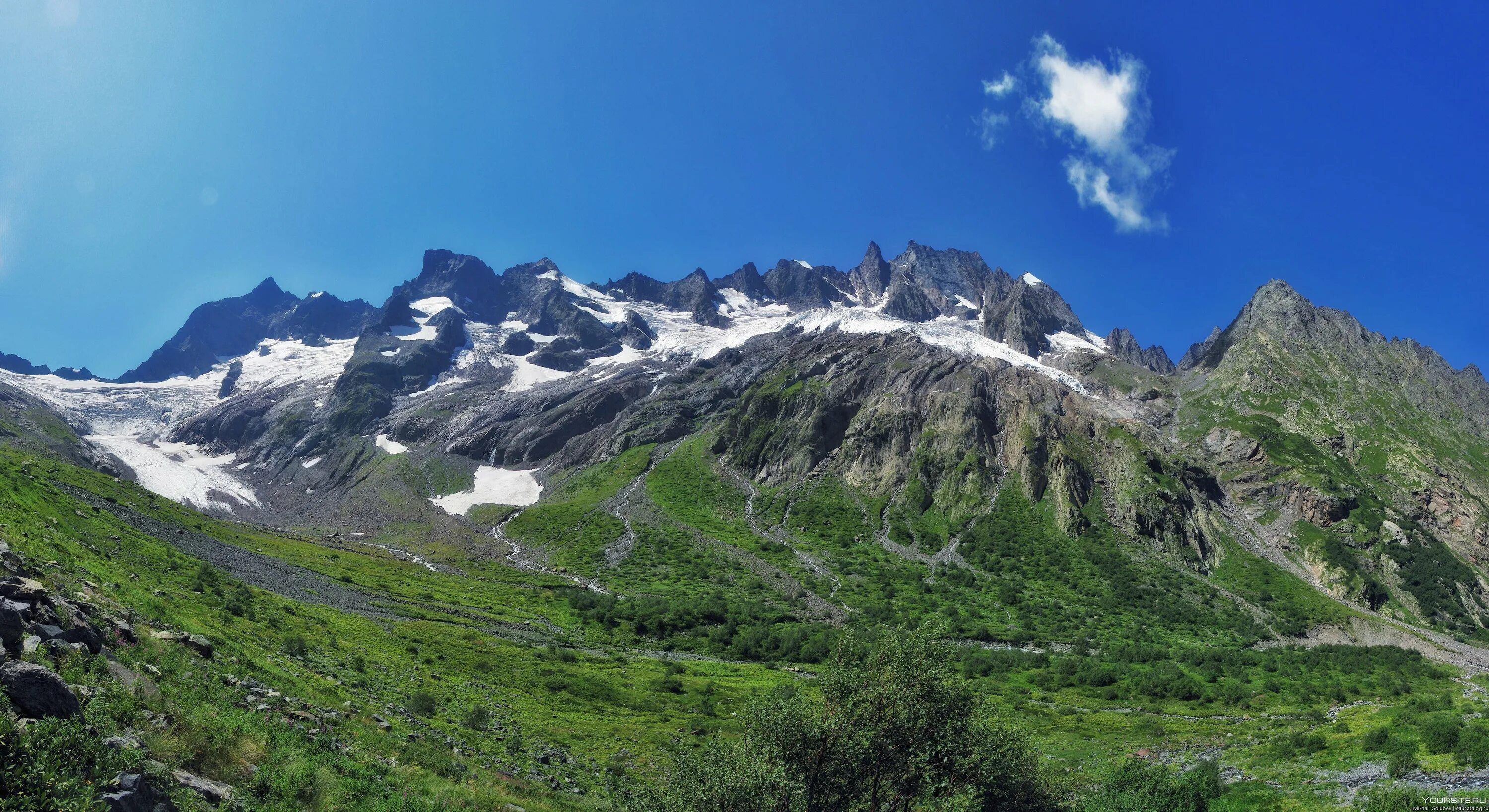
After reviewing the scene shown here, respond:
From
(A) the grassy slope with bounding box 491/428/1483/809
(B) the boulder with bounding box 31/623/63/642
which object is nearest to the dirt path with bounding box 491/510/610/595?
(A) the grassy slope with bounding box 491/428/1483/809

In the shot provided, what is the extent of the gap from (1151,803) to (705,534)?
150011 mm

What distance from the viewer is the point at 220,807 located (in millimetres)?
15086

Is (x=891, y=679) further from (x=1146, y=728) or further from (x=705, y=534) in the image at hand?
(x=705, y=534)

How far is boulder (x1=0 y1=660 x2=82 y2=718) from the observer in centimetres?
1273

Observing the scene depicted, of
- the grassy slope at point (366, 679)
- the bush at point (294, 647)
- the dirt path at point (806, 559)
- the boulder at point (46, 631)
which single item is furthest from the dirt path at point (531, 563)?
the boulder at point (46, 631)

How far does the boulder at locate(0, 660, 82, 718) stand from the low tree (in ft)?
65.9

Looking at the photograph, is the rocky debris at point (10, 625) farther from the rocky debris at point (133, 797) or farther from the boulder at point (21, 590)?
the rocky debris at point (133, 797)

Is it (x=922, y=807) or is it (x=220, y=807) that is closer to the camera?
(x=220, y=807)

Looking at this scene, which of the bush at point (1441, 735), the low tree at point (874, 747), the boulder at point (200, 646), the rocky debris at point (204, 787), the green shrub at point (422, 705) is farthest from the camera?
the green shrub at point (422, 705)

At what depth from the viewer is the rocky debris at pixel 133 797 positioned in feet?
39.0

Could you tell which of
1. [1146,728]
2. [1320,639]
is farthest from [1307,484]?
[1146,728]

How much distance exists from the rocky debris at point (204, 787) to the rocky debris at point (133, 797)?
1.62 metres

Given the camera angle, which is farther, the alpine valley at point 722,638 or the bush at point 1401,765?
the bush at point 1401,765

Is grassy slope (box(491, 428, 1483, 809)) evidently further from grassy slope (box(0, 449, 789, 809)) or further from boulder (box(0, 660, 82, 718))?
boulder (box(0, 660, 82, 718))
